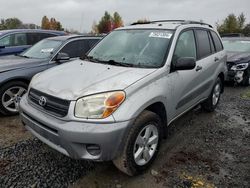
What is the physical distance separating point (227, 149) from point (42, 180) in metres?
2.68

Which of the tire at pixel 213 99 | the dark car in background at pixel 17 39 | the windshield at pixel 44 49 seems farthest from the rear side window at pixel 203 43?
the dark car in background at pixel 17 39

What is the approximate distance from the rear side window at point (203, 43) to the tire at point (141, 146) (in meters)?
1.88

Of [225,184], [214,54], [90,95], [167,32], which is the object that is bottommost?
[225,184]

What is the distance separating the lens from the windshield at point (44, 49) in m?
5.51

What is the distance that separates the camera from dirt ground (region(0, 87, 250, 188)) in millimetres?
2998

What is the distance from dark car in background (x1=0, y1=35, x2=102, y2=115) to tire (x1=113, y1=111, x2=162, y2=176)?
2.84 metres

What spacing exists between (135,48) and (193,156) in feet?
5.81

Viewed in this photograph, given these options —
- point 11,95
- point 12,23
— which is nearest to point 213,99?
point 11,95

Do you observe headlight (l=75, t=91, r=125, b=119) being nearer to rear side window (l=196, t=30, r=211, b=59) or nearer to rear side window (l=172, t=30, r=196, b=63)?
rear side window (l=172, t=30, r=196, b=63)

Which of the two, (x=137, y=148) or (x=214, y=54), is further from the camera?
(x=214, y=54)

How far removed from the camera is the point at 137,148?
2996mm

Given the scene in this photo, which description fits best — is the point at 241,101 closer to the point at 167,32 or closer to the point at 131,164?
the point at 167,32

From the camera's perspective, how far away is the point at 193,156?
3580 millimetres

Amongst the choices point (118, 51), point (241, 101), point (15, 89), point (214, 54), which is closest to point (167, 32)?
point (118, 51)
